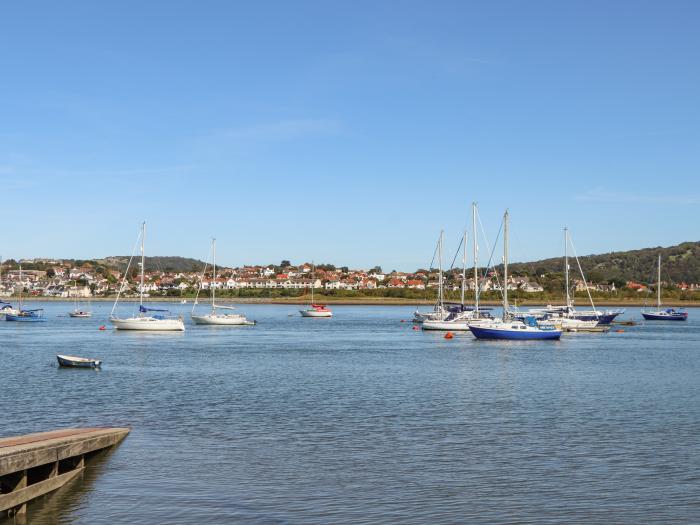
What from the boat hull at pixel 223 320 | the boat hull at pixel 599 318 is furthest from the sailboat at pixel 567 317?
the boat hull at pixel 223 320

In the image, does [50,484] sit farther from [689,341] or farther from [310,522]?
[689,341]

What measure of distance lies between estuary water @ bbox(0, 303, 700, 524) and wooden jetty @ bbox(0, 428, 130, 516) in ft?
1.20

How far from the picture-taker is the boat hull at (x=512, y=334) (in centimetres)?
7231

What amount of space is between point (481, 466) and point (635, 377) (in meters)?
26.5

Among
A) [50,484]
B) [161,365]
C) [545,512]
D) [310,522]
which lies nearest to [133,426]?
[50,484]

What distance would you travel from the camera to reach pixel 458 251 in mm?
107000

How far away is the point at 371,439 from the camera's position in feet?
80.8

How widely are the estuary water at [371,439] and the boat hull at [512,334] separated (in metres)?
19.0

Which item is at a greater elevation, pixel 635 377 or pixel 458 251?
pixel 458 251

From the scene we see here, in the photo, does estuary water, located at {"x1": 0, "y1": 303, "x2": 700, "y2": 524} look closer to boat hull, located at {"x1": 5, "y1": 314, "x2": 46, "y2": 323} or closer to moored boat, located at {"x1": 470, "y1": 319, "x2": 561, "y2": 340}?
moored boat, located at {"x1": 470, "y1": 319, "x2": 561, "y2": 340}

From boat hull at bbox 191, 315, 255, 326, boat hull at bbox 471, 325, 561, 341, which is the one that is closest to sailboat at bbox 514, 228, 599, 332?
boat hull at bbox 471, 325, 561, 341

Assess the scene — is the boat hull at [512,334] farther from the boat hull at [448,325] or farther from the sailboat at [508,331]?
the boat hull at [448,325]

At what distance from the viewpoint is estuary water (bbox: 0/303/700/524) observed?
17266 millimetres

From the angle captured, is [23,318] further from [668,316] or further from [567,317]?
[668,316]
